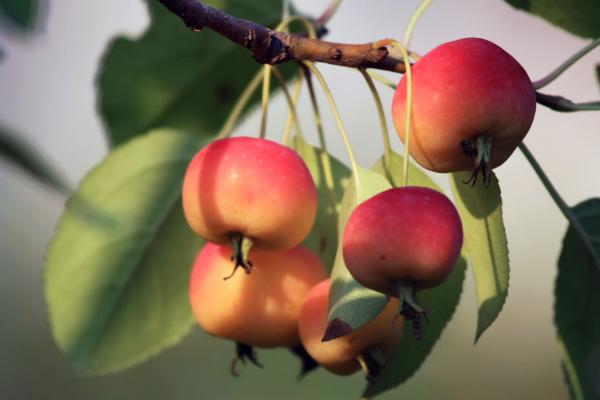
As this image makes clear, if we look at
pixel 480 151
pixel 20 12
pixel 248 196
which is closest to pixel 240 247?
pixel 248 196

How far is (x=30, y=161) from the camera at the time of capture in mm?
294

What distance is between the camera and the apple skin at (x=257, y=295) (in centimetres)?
91

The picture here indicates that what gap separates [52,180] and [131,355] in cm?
85

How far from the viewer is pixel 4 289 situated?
4812 millimetres

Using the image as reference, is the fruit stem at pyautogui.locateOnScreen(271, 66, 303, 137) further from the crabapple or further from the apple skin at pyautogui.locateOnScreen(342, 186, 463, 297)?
the apple skin at pyautogui.locateOnScreen(342, 186, 463, 297)

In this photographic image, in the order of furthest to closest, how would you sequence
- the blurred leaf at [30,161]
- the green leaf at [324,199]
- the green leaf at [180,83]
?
the green leaf at [180,83] < the green leaf at [324,199] < the blurred leaf at [30,161]

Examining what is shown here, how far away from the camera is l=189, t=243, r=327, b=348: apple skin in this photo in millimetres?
909

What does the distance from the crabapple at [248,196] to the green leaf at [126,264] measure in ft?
0.90

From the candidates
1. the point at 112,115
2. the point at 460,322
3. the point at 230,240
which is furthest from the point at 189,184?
the point at 460,322

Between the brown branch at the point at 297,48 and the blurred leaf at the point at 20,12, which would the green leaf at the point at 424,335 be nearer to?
the brown branch at the point at 297,48

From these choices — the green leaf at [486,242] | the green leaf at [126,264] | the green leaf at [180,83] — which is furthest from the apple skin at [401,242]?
the green leaf at [180,83]

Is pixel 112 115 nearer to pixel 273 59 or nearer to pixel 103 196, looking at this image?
pixel 103 196

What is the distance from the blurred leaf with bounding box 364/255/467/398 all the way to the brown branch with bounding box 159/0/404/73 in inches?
9.9

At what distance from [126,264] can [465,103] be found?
22.3 inches
